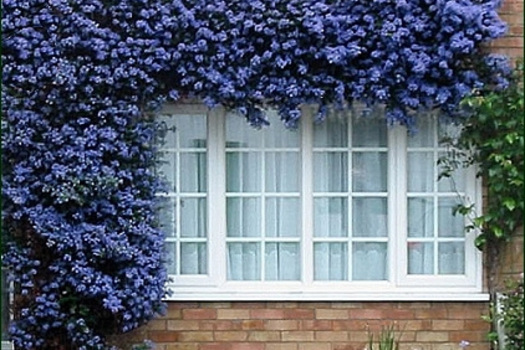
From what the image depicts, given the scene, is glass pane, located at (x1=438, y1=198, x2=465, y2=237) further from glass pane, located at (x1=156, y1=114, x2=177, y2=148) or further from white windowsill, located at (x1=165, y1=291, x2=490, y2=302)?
glass pane, located at (x1=156, y1=114, x2=177, y2=148)

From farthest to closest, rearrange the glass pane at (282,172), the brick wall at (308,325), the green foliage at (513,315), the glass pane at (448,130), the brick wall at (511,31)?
the glass pane at (282,172) → the brick wall at (308,325) → the glass pane at (448,130) → the brick wall at (511,31) → the green foliage at (513,315)

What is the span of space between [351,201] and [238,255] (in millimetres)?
989

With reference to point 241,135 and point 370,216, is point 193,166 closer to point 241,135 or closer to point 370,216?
point 241,135

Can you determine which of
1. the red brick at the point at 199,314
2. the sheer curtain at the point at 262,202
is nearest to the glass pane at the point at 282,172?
the sheer curtain at the point at 262,202

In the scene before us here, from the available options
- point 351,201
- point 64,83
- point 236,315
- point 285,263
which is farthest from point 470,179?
point 64,83

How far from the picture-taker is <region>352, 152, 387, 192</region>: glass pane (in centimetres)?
738

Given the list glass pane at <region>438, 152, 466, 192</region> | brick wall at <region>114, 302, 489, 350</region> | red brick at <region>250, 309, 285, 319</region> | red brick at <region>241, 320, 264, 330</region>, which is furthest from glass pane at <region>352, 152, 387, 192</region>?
red brick at <region>241, 320, 264, 330</region>

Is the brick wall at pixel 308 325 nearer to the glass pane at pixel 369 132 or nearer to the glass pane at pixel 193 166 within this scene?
the glass pane at pixel 193 166

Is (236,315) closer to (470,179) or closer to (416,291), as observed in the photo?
(416,291)

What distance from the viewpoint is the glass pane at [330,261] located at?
24.5 feet

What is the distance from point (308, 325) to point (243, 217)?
3.23ft

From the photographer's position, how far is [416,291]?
7.34 meters

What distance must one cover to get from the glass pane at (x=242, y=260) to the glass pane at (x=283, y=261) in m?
0.09

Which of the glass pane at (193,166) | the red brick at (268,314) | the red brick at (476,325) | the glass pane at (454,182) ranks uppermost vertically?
the glass pane at (193,166)
